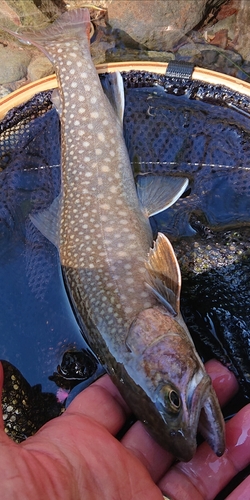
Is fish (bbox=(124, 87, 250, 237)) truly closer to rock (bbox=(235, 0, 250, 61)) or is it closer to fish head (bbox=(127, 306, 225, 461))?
fish head (bbox=(127, 306, 225, 461))

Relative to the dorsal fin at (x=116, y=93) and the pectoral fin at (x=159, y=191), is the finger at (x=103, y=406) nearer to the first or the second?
the pectoral fin at (x=159, y=191)

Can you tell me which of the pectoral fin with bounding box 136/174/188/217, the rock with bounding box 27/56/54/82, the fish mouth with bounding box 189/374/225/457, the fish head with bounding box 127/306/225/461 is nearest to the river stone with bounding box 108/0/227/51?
the rock with bounding box 27/56/54/82

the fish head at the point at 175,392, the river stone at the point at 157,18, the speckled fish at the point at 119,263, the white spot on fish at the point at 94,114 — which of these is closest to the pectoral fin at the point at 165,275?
the speckled fish at the point at 119,263

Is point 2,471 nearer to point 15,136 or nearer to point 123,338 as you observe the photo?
point 123,338

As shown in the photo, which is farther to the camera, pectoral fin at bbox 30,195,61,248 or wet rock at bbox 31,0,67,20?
wet rock at bbox 31,0,67,20

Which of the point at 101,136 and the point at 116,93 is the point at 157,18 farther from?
the point at 101,136

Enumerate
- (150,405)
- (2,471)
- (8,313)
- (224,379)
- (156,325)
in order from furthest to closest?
1. (8,313)
2. (224,379)
3. (156,325)
4. (150,405)
5. (2,471)

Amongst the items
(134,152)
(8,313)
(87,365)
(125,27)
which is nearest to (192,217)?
(134,152)
